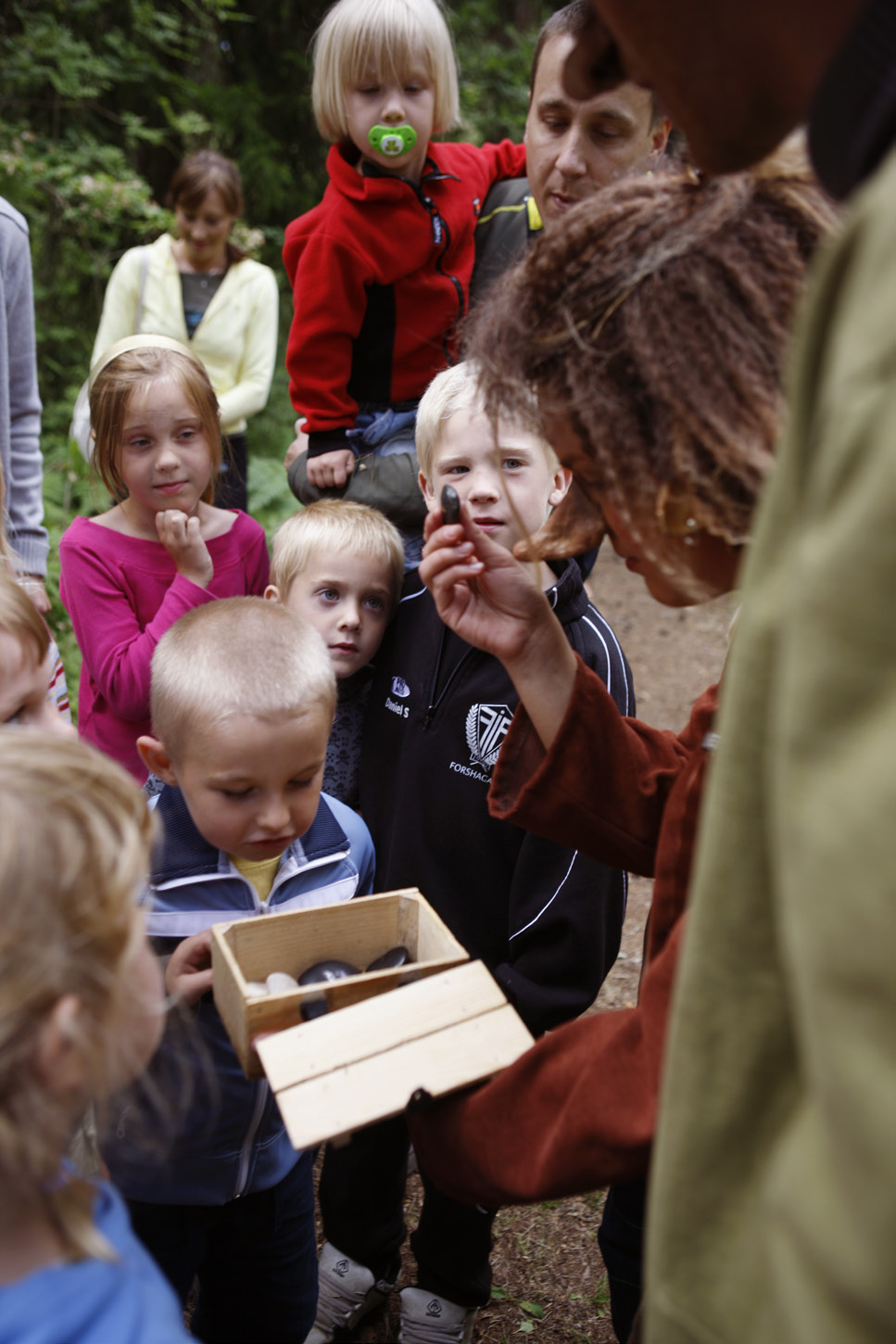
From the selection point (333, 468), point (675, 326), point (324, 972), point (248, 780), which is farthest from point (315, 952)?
point (333, 468)

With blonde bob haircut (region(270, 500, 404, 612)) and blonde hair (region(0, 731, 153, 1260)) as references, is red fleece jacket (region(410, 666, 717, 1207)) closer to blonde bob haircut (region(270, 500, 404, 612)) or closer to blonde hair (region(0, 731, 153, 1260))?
blonde hair (region(0, 731, 153, 1260))

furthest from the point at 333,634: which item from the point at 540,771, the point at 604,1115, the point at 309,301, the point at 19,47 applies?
the point at 19,47

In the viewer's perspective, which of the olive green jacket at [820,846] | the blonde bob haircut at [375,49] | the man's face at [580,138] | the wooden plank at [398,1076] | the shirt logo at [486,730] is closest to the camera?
the olive green jacket at [820,846]

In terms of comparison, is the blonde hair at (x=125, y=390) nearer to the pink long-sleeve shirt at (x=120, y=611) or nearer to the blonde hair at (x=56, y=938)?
the pink long-sleeve shirt at (x=120, y=611)

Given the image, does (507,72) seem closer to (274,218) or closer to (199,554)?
(274,218)

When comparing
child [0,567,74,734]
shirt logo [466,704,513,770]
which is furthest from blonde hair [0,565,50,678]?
shirt logo [466,704,513,770]

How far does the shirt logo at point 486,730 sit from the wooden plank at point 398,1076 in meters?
0.99

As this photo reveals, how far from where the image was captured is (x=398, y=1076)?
1.47 m

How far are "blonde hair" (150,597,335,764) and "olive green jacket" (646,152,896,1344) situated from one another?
133cm

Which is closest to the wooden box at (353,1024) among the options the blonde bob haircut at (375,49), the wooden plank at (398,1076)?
the wooden plank at (398,1076)

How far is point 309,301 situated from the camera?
11.4 ft

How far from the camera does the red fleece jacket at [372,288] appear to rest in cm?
348

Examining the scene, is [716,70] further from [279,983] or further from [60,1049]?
[279,983]

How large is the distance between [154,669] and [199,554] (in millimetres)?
781
